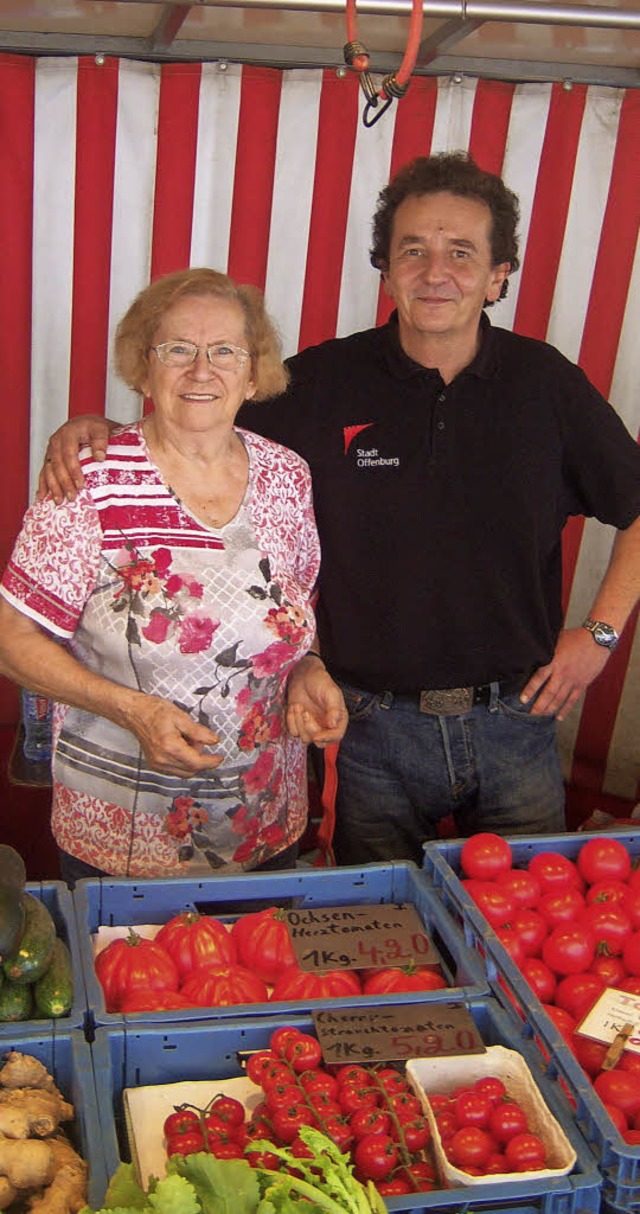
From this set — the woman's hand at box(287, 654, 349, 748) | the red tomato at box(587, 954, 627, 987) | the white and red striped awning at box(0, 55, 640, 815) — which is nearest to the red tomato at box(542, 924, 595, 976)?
the red tomato at box(587, 954, 627, 987)

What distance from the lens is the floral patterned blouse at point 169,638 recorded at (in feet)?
7.59

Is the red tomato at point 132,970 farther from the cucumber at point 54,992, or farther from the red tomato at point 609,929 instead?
the red tomato at point 609,929

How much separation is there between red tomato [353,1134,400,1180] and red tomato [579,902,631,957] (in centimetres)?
74

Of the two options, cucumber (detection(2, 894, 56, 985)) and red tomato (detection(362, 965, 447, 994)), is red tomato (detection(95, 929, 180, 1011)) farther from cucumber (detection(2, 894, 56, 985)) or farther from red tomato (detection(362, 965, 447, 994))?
red tomato (detection(362, 965, 447, 994))

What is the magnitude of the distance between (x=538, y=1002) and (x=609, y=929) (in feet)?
1.21

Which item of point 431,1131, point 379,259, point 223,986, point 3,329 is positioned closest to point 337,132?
point 379,259

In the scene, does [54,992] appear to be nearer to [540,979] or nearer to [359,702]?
[540,979]

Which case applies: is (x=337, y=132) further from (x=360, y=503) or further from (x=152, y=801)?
(x=152, y=801)

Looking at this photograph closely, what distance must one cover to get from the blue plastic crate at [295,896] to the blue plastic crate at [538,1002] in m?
0.03

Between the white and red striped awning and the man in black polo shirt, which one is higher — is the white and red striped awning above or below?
above

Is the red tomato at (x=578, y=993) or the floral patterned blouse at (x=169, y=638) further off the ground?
the floral patterned blouse at (x=169, y=638)

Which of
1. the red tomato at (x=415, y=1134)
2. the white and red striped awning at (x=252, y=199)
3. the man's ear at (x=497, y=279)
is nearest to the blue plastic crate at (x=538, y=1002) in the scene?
the red tomato at (x=415, y=1134)

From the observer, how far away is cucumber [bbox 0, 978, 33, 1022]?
1.81m

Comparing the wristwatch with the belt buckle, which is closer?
the belt buckle
